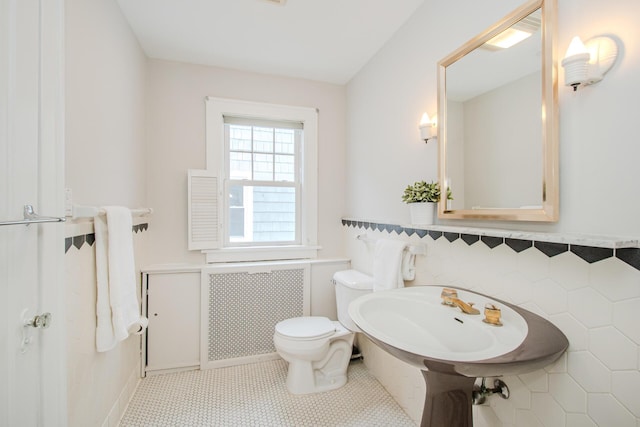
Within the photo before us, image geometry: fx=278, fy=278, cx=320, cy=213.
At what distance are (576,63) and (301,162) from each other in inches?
76.4

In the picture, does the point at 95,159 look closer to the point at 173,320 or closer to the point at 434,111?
the point at 173,320

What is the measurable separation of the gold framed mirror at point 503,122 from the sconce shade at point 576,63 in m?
0.10

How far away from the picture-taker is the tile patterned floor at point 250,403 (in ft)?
5.16

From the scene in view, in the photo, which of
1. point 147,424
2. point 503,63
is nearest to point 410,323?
point 503,63

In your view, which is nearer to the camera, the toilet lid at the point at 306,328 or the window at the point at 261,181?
the toilet lid at the point at 306,328

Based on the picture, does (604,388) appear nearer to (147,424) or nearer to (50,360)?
(50,360)

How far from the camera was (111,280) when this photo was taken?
1.26 metres

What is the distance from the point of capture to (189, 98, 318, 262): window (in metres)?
2.21

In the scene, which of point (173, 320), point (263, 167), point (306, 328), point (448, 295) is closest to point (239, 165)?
point (263, 167)

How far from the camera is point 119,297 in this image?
1.28 meters

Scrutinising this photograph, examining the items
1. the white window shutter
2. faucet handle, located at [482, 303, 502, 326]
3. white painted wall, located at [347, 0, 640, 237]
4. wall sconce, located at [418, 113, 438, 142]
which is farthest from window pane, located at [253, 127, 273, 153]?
faucet handle, located at [482, 303, 502, 326]

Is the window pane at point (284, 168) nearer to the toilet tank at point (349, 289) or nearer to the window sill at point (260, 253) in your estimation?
the window sill at point (260, 253)

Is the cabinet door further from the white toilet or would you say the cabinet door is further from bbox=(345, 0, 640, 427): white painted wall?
bbox=(345, 0, 640, 427): white painted wall

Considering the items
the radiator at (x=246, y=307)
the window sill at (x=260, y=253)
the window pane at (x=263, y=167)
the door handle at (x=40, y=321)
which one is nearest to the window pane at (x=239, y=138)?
the window pane at (x=263, y=167)
